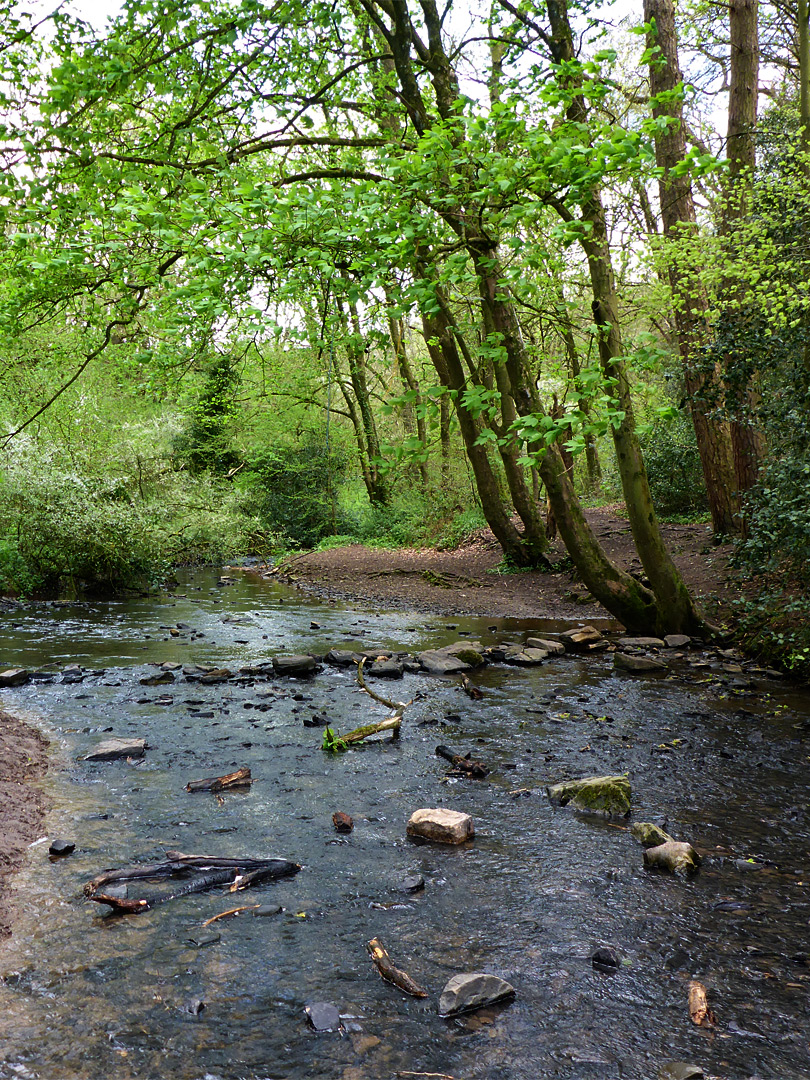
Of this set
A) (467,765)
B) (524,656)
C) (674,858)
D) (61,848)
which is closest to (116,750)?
(61,848)

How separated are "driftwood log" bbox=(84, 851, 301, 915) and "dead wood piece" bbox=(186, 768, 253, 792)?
3.17ft

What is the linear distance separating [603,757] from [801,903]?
6.89 feet

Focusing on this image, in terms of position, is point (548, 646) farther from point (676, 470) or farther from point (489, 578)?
point (676, 470)

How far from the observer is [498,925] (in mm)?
3328

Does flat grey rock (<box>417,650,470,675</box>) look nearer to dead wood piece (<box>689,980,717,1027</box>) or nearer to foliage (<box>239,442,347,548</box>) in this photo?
dead wood piece (<box>689,980,717,1027</box>)

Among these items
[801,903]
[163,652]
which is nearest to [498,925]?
[801,903]

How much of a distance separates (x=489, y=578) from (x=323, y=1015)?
13914 millimetres

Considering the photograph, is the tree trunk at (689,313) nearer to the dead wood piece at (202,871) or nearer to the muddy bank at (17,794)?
the dead wood piece at (202,871)

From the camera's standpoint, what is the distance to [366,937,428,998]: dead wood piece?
2852 millimetres

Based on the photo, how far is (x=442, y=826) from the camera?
4.18 m

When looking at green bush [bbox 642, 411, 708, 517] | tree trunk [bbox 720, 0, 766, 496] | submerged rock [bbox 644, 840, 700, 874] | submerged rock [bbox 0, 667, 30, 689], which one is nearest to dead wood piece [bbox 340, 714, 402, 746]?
submerged rock [bbox 644, 840, 700, 874]

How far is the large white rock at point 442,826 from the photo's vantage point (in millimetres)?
4156

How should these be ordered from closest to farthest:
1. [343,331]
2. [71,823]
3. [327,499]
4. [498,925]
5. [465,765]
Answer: [498,925] → [71,823] → [465,765] → [343,331] → [327,499]

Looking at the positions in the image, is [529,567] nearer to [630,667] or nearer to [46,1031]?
[630,667]
